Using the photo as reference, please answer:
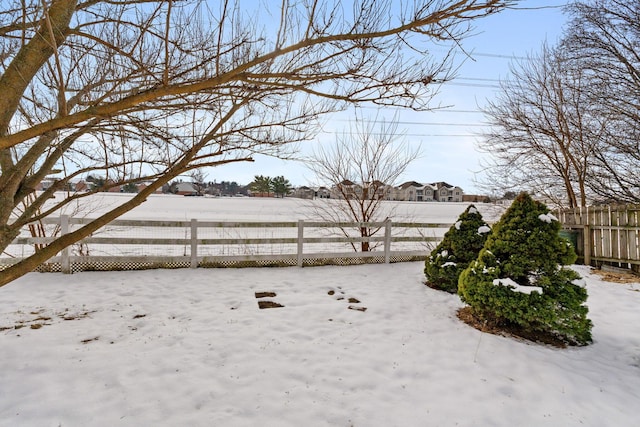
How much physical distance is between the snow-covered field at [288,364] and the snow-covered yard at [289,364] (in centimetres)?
1

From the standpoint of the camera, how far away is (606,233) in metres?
7.19

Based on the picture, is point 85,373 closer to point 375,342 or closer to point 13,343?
point 13,343

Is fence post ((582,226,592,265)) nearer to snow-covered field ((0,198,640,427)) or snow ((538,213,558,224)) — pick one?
snow-covered field ((0,198,640,427))

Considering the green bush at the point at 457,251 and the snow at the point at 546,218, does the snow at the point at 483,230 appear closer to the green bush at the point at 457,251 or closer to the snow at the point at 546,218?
the green bush at the point at 457,251

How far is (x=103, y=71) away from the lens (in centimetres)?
217

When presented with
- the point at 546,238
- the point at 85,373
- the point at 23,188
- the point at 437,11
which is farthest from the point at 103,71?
the point at 546,238

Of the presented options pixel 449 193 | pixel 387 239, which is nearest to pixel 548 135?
pixel 387 239

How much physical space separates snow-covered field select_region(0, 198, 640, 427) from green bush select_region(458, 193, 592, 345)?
300mm

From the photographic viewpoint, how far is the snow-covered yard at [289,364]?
7.66 feet

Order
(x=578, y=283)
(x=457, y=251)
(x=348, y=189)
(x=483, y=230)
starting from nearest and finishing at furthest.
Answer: (x=578, y=283) < (x=483, y=230) < (x=457, y=251) < (x=348, y=189)

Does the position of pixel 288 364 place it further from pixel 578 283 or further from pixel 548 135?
pixel 548 135

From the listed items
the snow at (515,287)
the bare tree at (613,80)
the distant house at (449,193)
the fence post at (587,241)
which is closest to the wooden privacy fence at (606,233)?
the fence post at (587,241)

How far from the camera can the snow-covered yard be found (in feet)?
7.66

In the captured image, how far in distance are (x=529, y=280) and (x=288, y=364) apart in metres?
2.95
